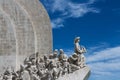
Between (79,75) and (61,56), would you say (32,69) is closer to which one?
(61,56)

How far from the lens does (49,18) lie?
29203mm

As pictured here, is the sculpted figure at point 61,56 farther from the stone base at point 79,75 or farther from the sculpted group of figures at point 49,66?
the stone base at point 79,75

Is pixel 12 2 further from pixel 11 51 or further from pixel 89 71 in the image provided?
pixel 89 71

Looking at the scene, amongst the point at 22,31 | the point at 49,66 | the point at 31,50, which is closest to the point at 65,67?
the point at 49,66

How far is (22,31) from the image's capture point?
28094 mm

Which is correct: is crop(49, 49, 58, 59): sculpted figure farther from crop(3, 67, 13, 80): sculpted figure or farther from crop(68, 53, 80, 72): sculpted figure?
crop(3, 67, 13, 80): sculpted figure

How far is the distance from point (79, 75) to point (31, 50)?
11.7 feet

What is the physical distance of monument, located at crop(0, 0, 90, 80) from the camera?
83.7 feet

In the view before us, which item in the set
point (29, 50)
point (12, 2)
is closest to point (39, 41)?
point (29, 50)

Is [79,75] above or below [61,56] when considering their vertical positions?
below

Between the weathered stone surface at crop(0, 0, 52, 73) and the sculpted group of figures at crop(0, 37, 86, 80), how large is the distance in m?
0.90

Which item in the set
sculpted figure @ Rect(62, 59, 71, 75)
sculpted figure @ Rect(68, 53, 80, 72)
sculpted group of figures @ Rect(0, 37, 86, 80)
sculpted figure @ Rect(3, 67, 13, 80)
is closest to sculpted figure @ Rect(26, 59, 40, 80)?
sculpted group of figures @ Rect(0, 37, 86, 80)

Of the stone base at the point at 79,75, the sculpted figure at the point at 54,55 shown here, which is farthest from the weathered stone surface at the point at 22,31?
the stone base at the point at 79,75

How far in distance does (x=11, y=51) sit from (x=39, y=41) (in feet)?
6.52
